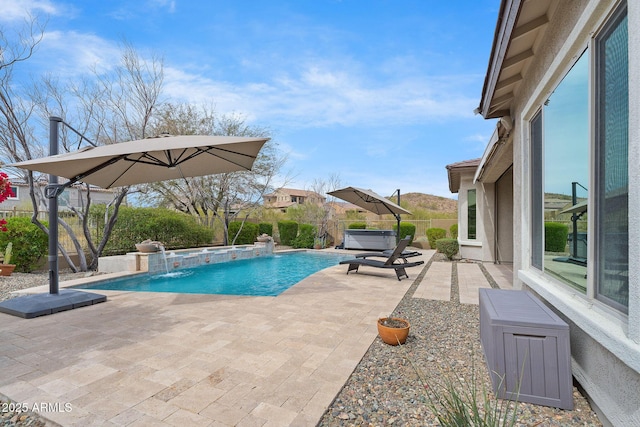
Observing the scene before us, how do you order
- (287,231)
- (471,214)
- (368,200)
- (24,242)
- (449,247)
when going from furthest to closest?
(287,231) → (368,200) → (471,214) → (449,247) → (24,242)

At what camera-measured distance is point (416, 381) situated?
3.02 metres

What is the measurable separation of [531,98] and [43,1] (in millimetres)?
11774

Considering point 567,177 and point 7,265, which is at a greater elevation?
point 567,177

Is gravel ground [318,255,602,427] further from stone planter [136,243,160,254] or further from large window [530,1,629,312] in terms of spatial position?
stone planter [136,243,160,254]

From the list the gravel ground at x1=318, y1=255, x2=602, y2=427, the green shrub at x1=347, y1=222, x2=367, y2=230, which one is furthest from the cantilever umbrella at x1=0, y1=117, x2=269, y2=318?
the green shrub at x1=347, y1=222, x2=367, y2=230

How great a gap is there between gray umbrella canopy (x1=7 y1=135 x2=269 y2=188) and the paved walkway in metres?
2.43

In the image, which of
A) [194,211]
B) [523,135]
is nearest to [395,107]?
[523,135]

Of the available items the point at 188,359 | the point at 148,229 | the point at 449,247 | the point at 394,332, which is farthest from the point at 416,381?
the point at 148,229

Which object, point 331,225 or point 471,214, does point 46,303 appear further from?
point 331,225

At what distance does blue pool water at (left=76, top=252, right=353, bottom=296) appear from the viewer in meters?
8.34

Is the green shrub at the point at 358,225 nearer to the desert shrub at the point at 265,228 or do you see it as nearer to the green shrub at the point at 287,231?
the green shrub at the point at 287,231

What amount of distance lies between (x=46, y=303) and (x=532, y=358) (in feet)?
22.7

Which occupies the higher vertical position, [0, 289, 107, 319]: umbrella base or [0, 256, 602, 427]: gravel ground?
[0, 289, 107, 319]: umbrella base

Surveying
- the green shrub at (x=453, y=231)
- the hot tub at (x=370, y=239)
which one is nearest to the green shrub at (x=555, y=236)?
the hot tub at (x=370, y=239)
